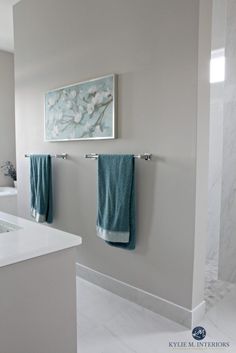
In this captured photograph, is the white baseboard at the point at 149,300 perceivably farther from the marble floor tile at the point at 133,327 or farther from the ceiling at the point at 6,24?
the ceiling at the point at 6,24

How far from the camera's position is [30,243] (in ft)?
4.10

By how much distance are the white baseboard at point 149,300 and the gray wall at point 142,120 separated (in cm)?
5

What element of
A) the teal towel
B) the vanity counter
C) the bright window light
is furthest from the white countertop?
the bright window light

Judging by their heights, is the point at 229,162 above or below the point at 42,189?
above

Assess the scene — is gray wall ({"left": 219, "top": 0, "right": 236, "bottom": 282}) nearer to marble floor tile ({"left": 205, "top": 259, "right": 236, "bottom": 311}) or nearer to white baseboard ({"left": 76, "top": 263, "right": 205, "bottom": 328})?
marble floor tile ({"left": 205, "top": 259, "right": 236, "bottom": 311})

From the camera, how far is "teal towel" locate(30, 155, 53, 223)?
2838 millimetres

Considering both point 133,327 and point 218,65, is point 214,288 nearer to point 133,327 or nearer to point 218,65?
point 133,327

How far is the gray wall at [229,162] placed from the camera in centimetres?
260

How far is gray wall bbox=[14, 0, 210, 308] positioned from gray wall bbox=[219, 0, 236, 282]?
88 centimetres

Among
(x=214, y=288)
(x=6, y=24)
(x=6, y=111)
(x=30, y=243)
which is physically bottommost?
(x=214, y=288)

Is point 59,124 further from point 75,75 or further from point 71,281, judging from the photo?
point 71,281

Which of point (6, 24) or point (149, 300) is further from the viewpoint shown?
point (6, 24)

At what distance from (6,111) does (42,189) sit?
7.15 feet

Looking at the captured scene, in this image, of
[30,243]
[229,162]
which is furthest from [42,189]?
[229,162]
